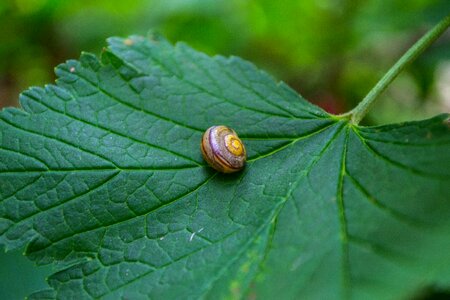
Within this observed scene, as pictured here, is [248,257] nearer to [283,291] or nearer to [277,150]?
[283,291]

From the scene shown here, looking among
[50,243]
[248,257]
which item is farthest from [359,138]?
[50,243]

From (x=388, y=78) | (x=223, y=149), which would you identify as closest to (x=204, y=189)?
(x=223, y=149)

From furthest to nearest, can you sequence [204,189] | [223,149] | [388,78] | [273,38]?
[273,38] → [388,78] → [204,189] → [223,149]

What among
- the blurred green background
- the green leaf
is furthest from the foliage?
the green leaf

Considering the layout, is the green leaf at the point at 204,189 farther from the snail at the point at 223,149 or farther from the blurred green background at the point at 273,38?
the blurred green background at the point at 273,38

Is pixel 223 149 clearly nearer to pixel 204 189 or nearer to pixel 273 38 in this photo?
pixel 204 189

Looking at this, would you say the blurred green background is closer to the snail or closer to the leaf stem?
the leaf stem

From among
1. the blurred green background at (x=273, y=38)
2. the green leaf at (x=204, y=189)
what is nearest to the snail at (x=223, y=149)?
the green leaf at (x=204, y=189)

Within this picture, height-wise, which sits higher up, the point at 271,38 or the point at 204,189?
the point at 271,38
